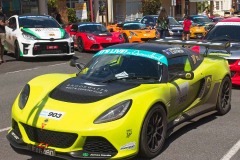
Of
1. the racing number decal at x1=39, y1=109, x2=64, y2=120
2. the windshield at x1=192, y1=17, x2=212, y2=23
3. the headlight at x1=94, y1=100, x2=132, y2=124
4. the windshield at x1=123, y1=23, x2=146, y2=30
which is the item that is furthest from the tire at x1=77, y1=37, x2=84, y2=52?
the headlight at x1=94, y1=100, x2=132, y2=124

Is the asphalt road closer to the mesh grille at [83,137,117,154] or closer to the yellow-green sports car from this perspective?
the yellow-green sports car

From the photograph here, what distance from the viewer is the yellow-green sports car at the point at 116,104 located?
4.16 meters

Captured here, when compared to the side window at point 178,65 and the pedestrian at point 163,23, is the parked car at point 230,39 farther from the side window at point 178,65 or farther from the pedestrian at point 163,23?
the pedestrian at point 163,23

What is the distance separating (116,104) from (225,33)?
6.46 metres

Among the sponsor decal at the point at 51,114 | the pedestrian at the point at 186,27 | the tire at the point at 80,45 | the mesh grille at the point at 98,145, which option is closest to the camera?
the mesh grille at the point at 98,145

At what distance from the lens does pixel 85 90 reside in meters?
4.73

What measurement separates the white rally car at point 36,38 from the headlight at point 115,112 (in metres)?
9.41

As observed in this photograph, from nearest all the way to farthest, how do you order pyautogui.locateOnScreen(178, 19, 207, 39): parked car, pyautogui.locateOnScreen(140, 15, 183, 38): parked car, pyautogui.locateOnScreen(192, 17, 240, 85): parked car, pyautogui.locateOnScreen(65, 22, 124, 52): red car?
1. pyautogui.locateOnScreen(192, 17, 240, 85): parked car
2. pyautogui.locateOnScreen(65, 22, 124, 52): red car
3. pyautogui.locateOnScreen(140, 15, 183, 38): parked car
4. pyautogui.locateOnScreen(178, 19, 207, 39): parked car

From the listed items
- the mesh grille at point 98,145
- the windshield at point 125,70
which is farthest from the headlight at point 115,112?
the windshield at point 125,70

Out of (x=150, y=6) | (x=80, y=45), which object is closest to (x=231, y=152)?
(x=80, y=45)

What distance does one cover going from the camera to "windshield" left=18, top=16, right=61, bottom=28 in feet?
46.2

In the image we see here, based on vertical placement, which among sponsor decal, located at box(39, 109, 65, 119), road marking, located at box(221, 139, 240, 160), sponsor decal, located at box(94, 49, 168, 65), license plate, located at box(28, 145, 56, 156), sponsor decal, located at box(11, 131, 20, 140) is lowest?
road marking, located at box(221, 139, 240, 160)

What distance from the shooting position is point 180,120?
529 centimetres

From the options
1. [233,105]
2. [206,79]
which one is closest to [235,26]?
[233,105]
